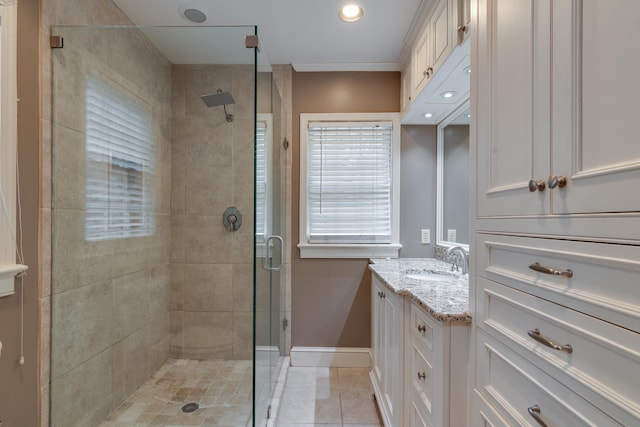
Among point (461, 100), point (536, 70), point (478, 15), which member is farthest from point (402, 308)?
point (461, 100)

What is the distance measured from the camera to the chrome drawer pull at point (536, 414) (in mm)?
678

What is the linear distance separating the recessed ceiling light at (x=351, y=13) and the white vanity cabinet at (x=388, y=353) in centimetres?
170

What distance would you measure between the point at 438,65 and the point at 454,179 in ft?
3.06

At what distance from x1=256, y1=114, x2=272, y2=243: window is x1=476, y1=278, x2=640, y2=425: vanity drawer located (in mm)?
1332

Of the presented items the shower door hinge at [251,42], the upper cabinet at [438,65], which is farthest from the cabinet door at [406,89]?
the shower door hinge at [251,42]

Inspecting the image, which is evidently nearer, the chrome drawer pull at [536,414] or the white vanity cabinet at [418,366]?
the chrome drawer pull at [536,414]

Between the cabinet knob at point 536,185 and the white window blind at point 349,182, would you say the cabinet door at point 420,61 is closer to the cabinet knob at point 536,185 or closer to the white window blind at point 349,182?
the white window blind at point 349,182

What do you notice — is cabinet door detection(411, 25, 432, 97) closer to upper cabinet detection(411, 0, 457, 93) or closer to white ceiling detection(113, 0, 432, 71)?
upper cabinet detection(411, 0, 457, 93)

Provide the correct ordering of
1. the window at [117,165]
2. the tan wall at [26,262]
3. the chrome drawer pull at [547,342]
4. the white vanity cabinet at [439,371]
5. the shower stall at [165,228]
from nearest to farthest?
the chrome drawer pull at [547,342] < the white vanity cabinet at [439,371] < the tan wall at [26,262] < the shower stall at [165,228] < the window at [117,165]

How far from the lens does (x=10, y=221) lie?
1197mm

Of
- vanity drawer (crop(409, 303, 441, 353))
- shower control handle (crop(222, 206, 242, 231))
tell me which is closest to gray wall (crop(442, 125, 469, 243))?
vanity drawer (crop(409, 303, 441, 353))

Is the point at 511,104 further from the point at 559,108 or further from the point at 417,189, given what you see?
the point at 417,189

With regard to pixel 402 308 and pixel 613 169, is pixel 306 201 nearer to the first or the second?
pixel 402 308

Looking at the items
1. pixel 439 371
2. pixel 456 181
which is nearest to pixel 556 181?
pixel 439 371
